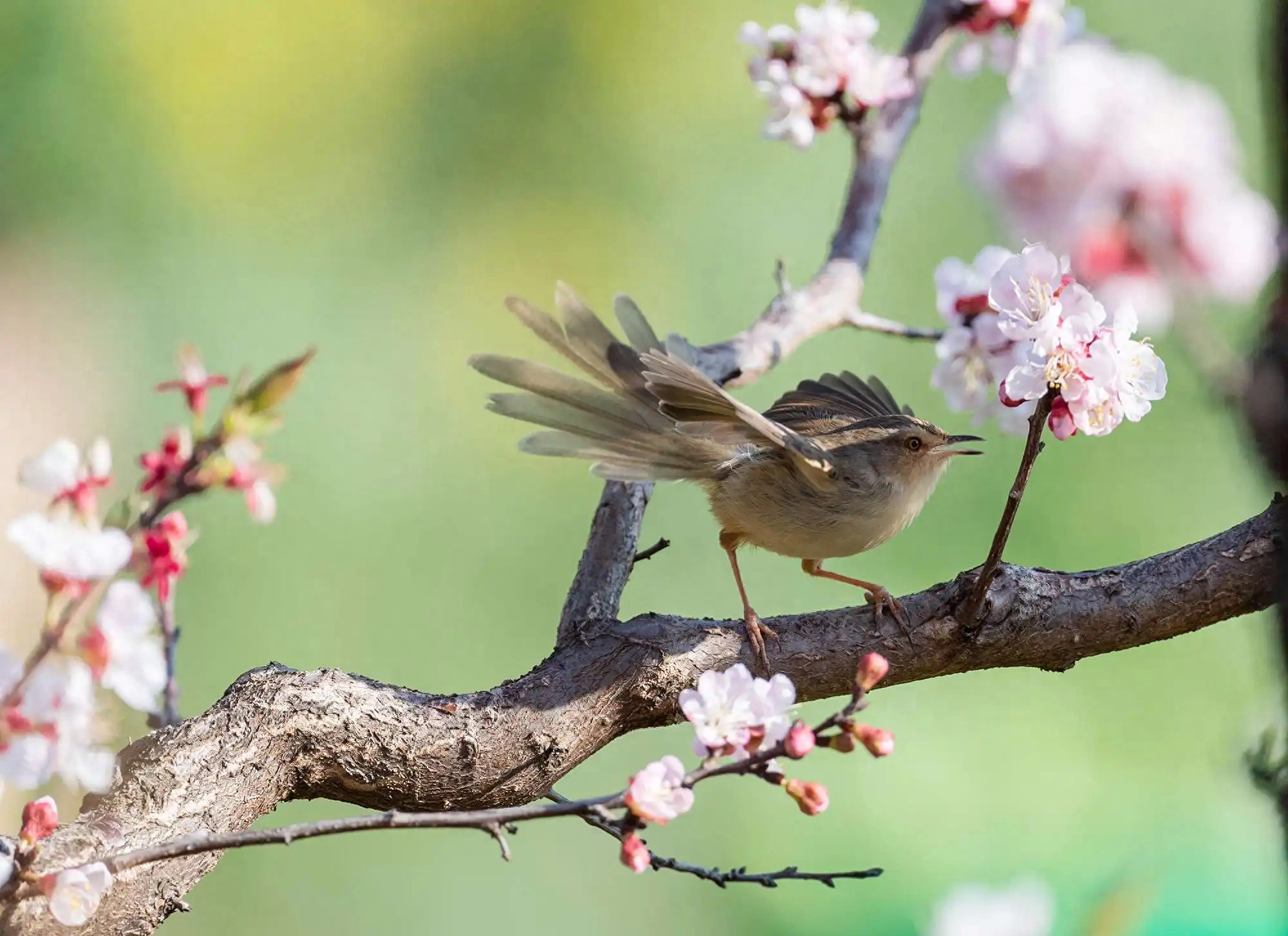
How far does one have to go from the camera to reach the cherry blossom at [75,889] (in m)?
0.74

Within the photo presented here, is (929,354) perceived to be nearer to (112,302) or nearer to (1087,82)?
(112,302)

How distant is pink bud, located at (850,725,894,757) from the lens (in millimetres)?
782

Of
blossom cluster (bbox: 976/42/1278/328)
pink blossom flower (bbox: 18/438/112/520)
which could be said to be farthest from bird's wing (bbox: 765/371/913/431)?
pink blossom flower (bbox: 18/438/112/520)

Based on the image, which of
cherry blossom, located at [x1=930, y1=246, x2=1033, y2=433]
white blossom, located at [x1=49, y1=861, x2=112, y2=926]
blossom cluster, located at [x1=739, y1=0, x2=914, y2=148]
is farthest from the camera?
blossom cluster, located at [x1=739, y1=0, x2=914, y2=148]

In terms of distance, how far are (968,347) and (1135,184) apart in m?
0.57

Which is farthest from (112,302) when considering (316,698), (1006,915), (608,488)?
(1006,915)

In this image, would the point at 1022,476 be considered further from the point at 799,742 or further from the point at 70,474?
the point at 70,474

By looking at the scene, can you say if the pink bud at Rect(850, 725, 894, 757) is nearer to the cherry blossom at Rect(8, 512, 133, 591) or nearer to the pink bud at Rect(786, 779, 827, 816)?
the pink bud at Rect(786, 779, 827, 816)

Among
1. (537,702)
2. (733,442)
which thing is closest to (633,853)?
(537,702)

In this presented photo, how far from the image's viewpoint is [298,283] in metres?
3.27

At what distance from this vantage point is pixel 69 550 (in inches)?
24.0

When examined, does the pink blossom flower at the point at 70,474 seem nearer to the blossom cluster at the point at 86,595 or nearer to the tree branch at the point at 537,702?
the blossom cluster at the point at 86,595

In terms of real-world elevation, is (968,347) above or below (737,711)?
above

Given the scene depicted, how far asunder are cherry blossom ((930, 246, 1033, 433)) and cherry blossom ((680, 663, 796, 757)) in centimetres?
45
